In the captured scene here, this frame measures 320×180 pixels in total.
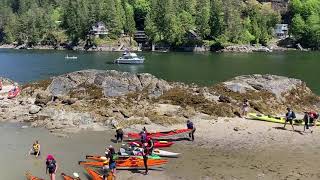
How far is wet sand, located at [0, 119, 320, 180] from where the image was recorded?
3609cm

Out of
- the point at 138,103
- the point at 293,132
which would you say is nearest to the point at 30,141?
the point at 138,103

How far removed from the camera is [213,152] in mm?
41031

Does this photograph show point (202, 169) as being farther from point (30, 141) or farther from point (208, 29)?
point (208, 29)

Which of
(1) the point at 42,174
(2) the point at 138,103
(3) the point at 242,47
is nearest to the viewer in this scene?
(1) the point at 42,174

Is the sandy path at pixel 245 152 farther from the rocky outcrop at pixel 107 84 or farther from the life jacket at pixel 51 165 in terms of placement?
the rocky outcrop at pixel 107 84

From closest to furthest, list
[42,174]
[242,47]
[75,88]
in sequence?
[42,174], [75,88], [242,47]

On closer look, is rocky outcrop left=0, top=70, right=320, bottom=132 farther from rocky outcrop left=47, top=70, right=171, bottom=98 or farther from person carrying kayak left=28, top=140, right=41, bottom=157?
person carrying kayak left=28, top=140, right=41, bottom=157

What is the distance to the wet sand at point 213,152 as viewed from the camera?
1421 inches

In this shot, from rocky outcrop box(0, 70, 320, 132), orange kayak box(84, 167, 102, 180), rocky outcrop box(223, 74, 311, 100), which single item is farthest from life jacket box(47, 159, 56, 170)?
rocky outcrop box(223, 74, 311, 100)

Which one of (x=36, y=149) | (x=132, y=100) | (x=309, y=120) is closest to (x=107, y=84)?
(x=132, y=100)

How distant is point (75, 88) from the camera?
195 feet

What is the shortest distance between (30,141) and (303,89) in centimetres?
3460

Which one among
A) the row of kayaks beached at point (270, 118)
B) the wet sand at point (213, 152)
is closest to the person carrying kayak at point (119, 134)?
the wet sand at point (213, 152)

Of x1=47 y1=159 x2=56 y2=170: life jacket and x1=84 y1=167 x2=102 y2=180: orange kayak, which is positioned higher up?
x1=47 y1=159 x2=56 y2=170: life jacket
